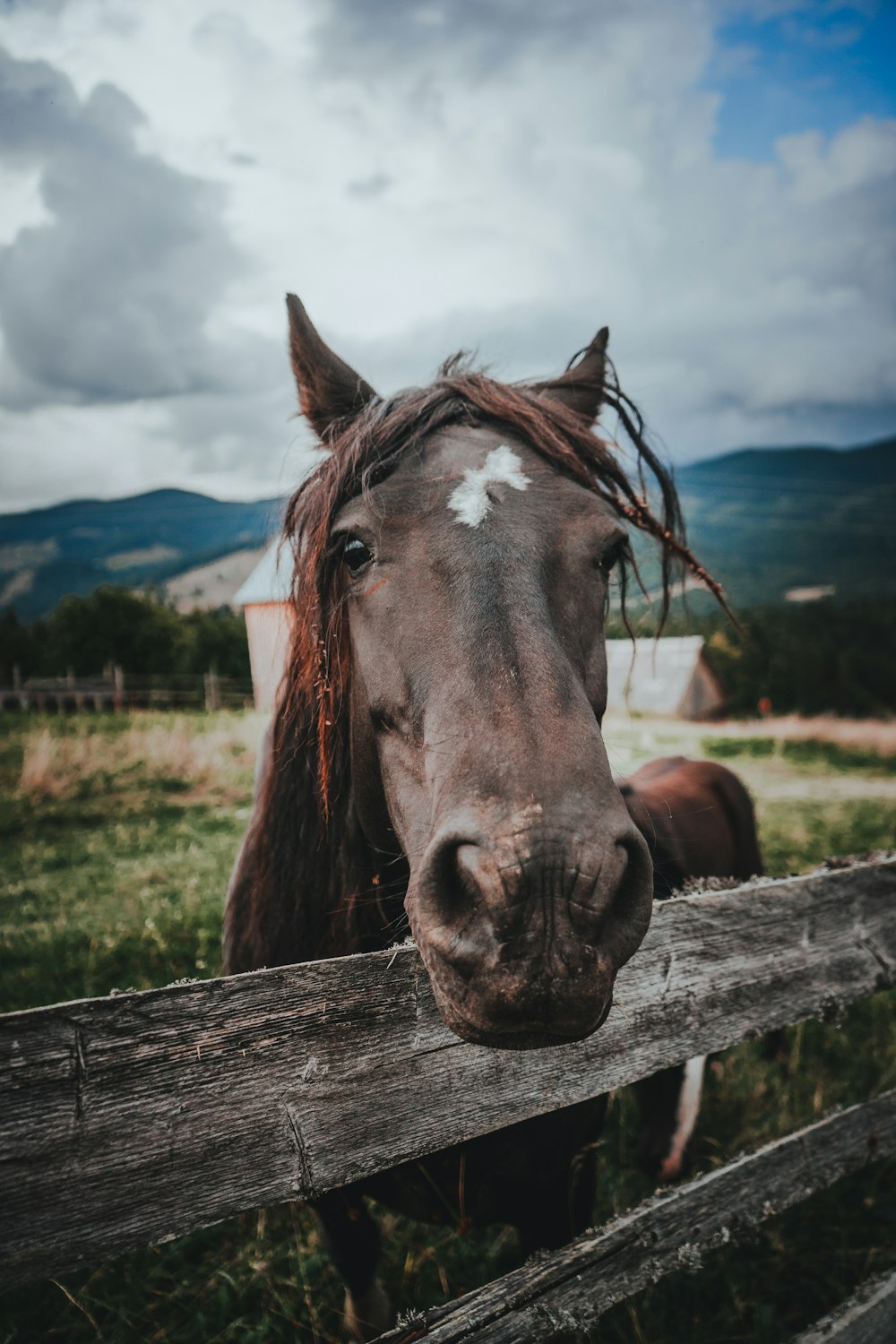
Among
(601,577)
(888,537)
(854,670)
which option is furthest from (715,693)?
(888,537)

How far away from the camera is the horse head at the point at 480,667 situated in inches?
44.3

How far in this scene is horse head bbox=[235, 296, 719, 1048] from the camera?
1.12 meters

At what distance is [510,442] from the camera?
2.06 m

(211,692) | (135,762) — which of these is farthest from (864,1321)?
(211,692)

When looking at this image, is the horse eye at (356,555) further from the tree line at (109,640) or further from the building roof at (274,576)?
the tree line at (109,640)

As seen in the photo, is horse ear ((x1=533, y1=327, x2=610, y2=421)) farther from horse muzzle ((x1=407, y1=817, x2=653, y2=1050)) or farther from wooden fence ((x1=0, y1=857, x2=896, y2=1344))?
horse muzzle ((x1=407, y1=817, x2=653, y2=1050))

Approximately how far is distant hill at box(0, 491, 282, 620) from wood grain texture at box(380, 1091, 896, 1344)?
230 centimetres

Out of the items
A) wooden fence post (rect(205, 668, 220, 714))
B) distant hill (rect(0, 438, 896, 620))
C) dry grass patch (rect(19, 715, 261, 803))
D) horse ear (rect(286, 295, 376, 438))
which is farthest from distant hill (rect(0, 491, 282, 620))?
dry grass patch (rect(19, 715, 261, 803))

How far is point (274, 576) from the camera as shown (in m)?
2.38

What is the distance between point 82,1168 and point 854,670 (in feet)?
181

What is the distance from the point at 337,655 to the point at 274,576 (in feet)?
1.90

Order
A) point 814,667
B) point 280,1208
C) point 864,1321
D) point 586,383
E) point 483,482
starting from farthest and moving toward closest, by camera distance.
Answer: point 814,667 → point 280,1208 → point 586,383 → point 864,1321 → point 483,482

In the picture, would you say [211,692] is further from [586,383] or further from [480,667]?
[480,667]

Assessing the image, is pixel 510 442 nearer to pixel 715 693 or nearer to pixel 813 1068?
pixel 813 1068
